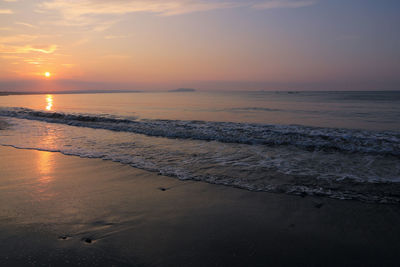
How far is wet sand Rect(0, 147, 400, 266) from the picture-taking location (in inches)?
126

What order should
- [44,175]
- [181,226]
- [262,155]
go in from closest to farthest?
[181,226], [44,175], [262,155]

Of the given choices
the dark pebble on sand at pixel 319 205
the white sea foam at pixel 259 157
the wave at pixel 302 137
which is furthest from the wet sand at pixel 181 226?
the wave at pixel 302 137

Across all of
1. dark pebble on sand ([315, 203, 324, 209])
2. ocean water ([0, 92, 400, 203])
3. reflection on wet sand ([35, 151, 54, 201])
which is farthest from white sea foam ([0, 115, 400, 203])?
reflection on wet sand ([35, 151, 54, 201])

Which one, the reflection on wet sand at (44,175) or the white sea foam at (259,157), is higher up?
the white sea foam at (259,157)

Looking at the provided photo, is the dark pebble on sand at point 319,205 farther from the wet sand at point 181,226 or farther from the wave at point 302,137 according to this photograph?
the wave at point 302,137

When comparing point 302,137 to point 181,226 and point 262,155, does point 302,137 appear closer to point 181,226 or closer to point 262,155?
point 262,155

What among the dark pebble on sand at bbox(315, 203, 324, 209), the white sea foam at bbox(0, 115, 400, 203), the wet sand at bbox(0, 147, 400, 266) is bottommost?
the wet sand at bbox(0, 147, 400, 266)

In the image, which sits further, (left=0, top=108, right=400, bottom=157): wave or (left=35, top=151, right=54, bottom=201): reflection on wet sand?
(left=0, top=108, right=400, bottom=157): wave

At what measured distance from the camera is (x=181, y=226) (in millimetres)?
3998

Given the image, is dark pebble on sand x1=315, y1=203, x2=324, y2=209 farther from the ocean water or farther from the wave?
the wave

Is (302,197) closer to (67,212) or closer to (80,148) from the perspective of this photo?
(67,212)

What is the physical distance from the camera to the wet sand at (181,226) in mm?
3201

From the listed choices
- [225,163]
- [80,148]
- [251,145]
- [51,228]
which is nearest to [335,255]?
[51,228]

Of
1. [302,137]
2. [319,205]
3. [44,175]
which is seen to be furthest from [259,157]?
[44,175]
